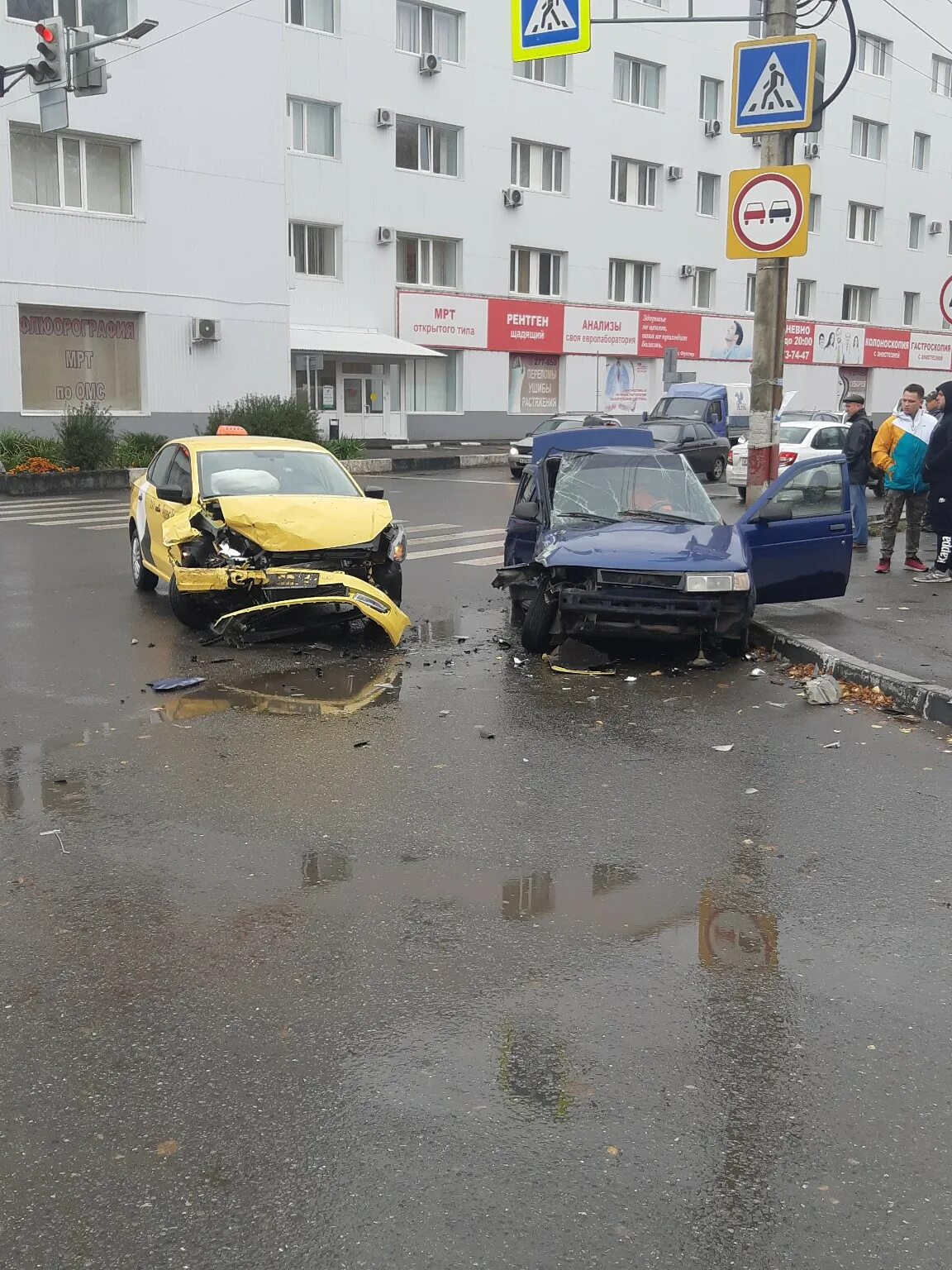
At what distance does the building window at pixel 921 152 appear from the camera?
59.6 m

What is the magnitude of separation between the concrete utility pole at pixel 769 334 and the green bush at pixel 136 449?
57.2ft

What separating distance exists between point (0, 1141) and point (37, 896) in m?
1.76

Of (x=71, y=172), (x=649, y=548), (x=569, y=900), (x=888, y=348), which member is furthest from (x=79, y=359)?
(x=888, y=348)

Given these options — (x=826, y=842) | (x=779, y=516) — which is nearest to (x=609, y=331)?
(x=779, y=516)

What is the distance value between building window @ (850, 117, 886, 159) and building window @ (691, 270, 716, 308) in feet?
35.9

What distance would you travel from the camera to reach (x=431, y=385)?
43.2m

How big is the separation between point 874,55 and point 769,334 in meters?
51.1

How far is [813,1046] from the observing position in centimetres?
380

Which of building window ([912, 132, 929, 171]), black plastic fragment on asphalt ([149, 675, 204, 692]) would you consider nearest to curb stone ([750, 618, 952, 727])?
black plastic fragment on asphalt ([149, 675, 204, 692])

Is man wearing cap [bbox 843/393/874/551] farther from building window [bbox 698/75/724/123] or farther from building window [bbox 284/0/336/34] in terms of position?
building window [bbox 698/75/724/123]

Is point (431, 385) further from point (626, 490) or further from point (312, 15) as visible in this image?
point (626, 490)

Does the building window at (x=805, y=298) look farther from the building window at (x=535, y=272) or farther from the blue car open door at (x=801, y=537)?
the blue car open door at (x=801, y=537)

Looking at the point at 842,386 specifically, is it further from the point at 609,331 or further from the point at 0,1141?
the point at 0,1141

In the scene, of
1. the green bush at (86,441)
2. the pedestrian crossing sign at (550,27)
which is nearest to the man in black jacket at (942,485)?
the pedestrian crossing sign at (550,27)
